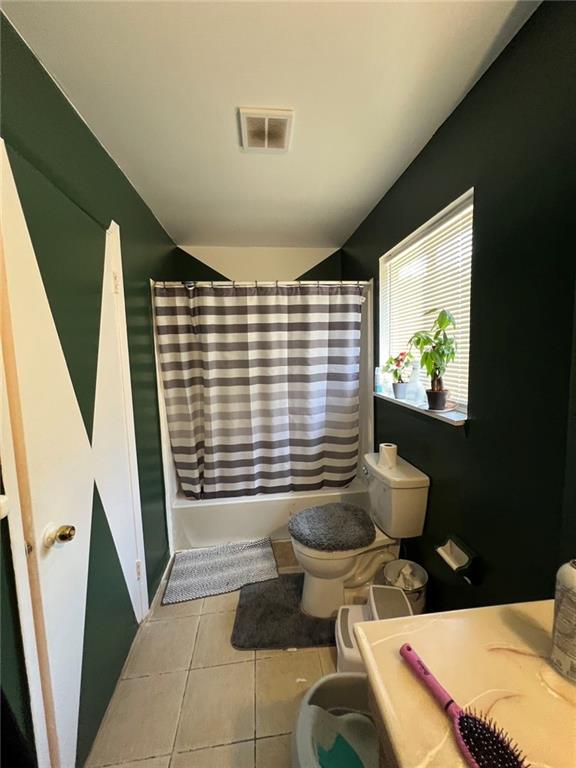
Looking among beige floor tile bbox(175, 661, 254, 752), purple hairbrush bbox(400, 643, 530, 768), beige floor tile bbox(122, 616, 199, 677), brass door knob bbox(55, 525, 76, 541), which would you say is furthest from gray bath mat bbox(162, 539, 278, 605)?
purple hairbrush bbox(400, 643, 530, 768)

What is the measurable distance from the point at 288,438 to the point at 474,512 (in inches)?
53.1

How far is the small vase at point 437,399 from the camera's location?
4.42ft

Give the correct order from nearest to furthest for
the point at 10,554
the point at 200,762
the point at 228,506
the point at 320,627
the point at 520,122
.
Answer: the point at 10,554
the point at 520,122
the point at 200,762
the point at 320,627
the point at 228,506

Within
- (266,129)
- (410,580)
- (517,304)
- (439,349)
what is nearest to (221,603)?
(410,580)

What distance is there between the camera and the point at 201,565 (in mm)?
2082

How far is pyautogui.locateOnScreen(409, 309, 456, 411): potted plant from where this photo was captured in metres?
1.29

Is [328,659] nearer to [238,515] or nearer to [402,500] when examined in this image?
[402,500]

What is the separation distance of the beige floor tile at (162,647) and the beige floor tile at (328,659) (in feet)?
2.00

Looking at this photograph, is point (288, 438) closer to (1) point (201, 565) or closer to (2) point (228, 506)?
(2) point (228, 506)

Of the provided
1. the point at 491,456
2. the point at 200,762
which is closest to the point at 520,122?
the point at 491,456

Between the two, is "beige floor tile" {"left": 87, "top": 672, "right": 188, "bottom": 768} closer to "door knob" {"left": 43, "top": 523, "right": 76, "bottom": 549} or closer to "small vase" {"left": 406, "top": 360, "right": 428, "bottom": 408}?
"door knob" {"left": 43, "top": 523, "right": 76, "bottom": 549}

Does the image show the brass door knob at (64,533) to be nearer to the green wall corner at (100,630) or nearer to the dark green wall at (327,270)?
the green wall corner at (100,630)

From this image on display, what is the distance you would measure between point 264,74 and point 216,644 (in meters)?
2.36

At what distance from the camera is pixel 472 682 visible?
587mm
